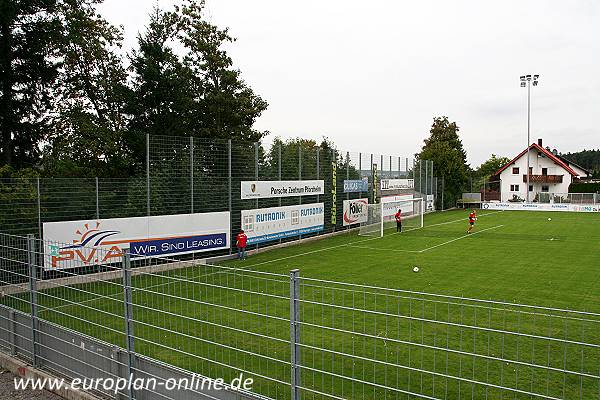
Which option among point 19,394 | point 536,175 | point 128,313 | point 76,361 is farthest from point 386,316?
point 536,175

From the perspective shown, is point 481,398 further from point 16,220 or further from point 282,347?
point 16,220

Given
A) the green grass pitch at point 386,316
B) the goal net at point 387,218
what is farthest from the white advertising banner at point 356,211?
the green grass pitch at point 386,316

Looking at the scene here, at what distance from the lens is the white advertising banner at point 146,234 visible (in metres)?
13.9

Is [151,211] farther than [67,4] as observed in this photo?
No

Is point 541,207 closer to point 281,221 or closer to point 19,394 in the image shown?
point 281,221

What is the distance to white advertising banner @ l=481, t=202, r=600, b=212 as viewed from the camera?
44891 millimetres

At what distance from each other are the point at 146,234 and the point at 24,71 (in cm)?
1248

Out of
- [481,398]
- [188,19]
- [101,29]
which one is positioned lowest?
[481,398]

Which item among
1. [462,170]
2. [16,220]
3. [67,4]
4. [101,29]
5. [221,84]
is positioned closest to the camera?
[16,220]

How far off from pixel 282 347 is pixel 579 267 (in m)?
12.7

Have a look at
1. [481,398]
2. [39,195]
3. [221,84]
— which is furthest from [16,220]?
[221,84]

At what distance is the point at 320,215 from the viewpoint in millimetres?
25250

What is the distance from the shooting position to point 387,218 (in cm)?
3166

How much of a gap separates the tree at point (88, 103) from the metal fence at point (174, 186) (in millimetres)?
2058
